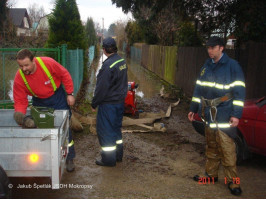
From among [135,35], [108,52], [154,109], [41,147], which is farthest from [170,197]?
[135,35]

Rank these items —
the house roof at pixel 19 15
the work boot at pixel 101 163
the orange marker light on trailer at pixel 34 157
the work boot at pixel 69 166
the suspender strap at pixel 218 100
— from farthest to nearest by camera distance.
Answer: the house roof at pixel 19 15
the work boot at pixel 101 163
the work boot at pixel 69 166
the suspender strap at pixel 218 100
the orange marker light on trailer at pixel 34 157

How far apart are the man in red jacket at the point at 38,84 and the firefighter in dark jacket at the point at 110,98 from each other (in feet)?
1.77

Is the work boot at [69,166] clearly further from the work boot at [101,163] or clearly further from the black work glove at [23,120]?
the black work glove at [23,120]

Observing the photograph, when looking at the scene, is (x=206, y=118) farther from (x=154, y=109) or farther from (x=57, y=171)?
(x=154, y=109)

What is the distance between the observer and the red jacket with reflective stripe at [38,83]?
4008mm

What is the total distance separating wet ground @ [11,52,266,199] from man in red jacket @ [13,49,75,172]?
2.27 ft

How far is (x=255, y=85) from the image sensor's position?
7.41m

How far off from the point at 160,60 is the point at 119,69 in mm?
14608

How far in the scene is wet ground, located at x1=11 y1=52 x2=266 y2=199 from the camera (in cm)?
406

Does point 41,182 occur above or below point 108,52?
below

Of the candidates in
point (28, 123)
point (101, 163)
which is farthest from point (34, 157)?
point (101, 163)

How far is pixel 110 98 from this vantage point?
4.77 meters

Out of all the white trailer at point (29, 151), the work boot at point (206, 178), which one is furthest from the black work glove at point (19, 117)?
the work boot at point (206, 178)

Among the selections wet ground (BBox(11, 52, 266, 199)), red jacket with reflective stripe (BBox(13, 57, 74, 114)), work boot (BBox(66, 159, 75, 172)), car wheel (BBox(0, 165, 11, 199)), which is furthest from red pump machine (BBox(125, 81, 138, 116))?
car wheel (BBox(0, 165, 11, 199))
